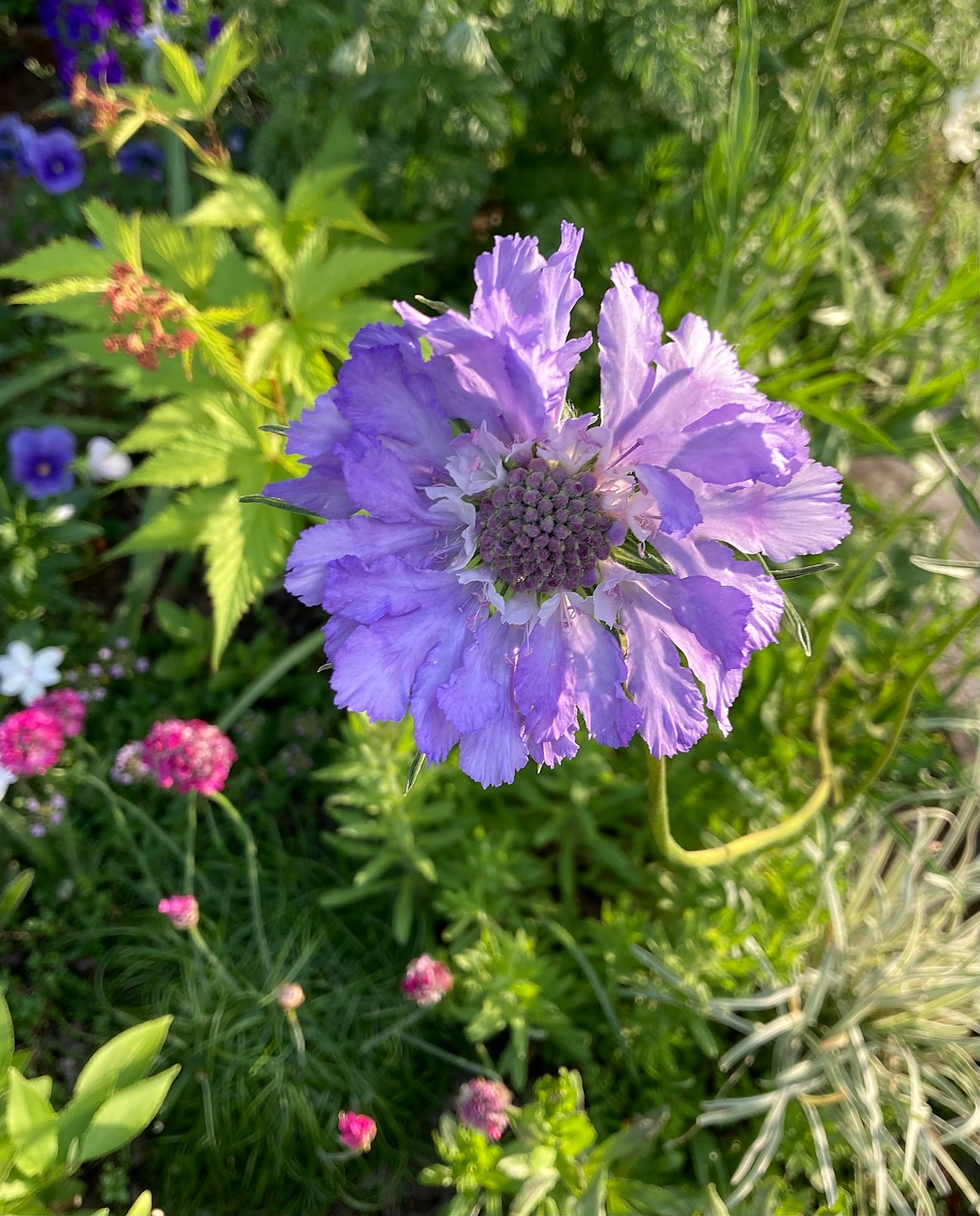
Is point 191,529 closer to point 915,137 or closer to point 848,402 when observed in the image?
point 848,402

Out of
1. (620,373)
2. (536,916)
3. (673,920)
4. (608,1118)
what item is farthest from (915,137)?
(608,1118)

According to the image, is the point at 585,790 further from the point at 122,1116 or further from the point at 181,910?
the point at 122,1116

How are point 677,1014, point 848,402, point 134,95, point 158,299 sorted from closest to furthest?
1. point 158,299
2. point 134,95
3. point 677,1014
4. point 848,402

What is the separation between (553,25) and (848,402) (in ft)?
3.84

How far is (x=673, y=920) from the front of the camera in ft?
6.05

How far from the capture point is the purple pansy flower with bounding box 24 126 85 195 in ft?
8.15

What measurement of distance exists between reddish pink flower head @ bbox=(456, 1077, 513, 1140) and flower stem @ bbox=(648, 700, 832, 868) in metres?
0.53

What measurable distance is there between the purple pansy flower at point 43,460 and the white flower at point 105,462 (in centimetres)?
8

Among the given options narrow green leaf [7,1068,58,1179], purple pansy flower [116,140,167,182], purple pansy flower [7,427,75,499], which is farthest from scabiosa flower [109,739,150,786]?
purple pansy flower [116,140,167,182]

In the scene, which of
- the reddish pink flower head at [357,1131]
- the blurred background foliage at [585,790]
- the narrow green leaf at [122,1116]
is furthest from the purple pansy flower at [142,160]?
the reddish pink flower head at [357,1131]

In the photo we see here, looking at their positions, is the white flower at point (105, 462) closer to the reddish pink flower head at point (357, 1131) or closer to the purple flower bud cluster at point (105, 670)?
the purple flower bud cluster at point (105, 670)

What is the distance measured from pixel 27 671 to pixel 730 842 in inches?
66.0

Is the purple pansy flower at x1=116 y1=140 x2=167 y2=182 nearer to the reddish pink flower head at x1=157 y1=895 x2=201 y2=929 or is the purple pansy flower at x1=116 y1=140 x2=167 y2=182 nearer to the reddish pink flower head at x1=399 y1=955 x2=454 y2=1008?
the reddish pink flower head at x1=157 y1=895 x2=201 y2=929

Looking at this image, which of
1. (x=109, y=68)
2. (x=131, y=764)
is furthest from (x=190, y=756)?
(x=109, y=68)
